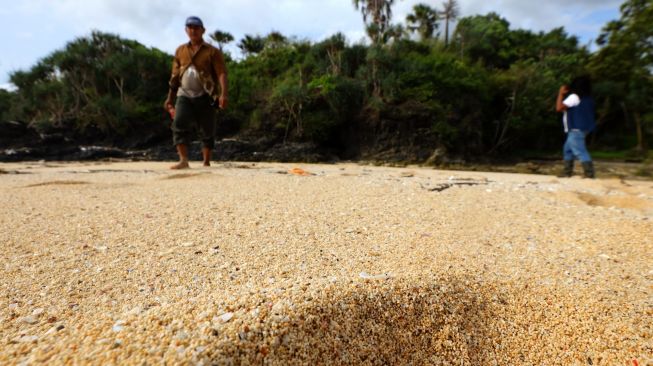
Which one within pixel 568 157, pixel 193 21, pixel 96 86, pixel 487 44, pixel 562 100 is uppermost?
pixel 487 44

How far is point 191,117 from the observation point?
12.7 feet

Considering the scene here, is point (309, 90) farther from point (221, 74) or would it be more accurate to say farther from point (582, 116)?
point (582, 116)

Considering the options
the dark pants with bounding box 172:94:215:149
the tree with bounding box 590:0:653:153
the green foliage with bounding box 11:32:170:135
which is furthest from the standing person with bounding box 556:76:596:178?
the green foliage with bounding box 11:32:170:135

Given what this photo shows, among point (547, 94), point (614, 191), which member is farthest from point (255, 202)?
point (547, 94)

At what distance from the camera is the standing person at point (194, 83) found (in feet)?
12.1

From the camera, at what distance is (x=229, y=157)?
28.7 ft

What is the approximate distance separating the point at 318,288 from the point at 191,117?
3552 mm

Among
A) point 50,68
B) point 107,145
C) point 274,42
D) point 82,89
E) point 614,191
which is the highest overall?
point 274,42

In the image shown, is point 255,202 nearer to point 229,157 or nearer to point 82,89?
point 229,157

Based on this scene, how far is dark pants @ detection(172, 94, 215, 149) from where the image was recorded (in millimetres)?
3797

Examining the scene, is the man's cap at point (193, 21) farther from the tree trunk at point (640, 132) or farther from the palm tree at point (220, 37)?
the tree trunk at point (640, 132)

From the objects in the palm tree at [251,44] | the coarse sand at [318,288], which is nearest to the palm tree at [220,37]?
the palm tree at [251,44]

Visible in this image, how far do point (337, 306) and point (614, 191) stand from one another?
10.4 ft

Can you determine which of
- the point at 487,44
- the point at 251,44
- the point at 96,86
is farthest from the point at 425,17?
the point at 96,86
